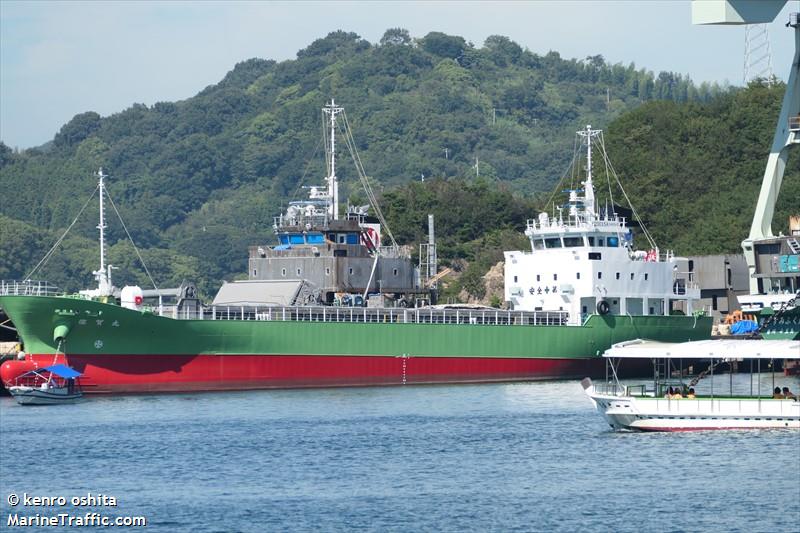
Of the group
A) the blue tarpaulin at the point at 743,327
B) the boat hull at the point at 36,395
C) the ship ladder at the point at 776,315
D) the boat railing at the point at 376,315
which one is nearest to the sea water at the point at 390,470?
the boat hull at the point at 36,395

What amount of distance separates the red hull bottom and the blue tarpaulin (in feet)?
29.2

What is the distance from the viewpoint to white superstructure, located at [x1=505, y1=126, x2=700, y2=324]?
221 feet

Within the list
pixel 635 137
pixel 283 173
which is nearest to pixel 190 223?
pixel 283 173

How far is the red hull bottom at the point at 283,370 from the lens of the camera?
56812 mm

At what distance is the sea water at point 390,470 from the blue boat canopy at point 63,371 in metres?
2.37

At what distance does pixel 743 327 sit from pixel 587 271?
9.91 metres

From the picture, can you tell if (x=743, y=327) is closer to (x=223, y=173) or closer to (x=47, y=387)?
(x=47, y=387)

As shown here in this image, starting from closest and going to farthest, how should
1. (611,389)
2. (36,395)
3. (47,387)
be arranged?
1. (611,389)
2. (36,395)
3. (47,387)

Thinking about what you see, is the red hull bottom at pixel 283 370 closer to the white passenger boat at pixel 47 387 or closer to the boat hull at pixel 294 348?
the boat hull at pixel 294 348

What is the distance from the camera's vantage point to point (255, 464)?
127 feet

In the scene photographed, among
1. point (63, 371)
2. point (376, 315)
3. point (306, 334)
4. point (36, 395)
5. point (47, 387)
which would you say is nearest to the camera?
point (36, 395)

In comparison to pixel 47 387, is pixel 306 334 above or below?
above

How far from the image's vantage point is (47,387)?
53188 millimetres

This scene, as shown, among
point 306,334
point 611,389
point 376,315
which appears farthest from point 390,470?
point 376,315
